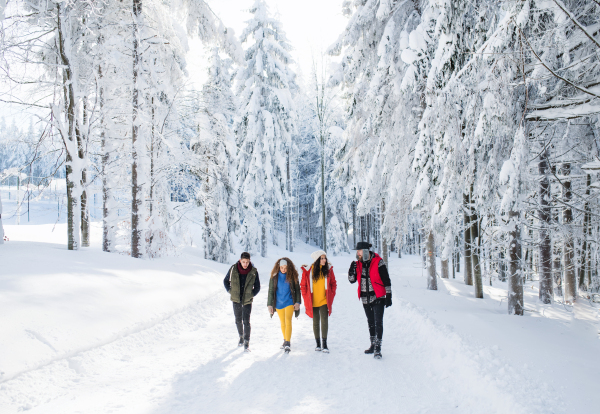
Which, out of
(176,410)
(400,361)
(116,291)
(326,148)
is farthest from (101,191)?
(326,148)

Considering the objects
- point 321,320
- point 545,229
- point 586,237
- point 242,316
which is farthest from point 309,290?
point 586,237

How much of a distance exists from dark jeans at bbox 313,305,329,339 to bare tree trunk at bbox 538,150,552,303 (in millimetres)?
4043

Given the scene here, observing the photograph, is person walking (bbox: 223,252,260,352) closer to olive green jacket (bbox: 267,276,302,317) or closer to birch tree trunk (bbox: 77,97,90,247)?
olive green jacket (bbox: 267,276,302,317)

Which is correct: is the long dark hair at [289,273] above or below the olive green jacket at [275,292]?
above

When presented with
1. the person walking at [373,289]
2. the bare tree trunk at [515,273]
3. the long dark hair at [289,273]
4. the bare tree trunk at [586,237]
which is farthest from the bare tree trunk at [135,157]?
the bare tree trunk at [586,237]

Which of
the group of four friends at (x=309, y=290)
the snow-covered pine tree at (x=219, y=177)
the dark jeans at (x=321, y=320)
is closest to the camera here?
the group of four friends at (x=309, y=290)

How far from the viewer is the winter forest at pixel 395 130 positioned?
561cm

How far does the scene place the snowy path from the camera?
12.5 feet

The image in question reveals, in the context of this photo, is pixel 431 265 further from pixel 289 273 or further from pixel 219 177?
pixel 219 177

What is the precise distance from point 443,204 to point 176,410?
6.93 m

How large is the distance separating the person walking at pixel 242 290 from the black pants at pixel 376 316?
210cm

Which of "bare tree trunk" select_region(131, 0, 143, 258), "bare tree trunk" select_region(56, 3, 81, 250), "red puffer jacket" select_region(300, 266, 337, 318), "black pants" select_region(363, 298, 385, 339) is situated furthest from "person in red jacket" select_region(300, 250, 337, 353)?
"bare tree trunk" select_region(131, 0, 143, 258)

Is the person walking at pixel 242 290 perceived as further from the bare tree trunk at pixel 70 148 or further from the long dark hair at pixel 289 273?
the bare tree trunk at pixel 70 148

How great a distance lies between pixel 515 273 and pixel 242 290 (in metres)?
6.19
